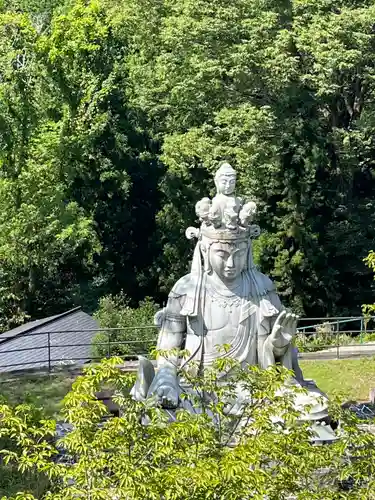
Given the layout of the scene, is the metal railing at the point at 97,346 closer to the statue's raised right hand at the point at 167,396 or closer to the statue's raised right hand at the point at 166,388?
the statue's raised right hand at the point at 166,388

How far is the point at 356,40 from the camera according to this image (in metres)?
24.9

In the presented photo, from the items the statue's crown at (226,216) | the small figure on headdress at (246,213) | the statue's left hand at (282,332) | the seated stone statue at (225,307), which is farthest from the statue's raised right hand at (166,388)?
the small figure on headdress at (246,213)

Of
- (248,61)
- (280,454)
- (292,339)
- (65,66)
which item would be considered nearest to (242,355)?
(292,339)

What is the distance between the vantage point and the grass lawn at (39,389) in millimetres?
17969

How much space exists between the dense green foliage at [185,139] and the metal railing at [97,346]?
471cm

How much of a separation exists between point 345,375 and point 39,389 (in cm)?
612

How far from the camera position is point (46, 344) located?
21.6 m

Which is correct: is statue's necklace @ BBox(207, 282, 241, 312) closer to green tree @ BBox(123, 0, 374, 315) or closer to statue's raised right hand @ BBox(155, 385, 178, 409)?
statue's raised right hand @ BBox(155, 385, 178, 409)

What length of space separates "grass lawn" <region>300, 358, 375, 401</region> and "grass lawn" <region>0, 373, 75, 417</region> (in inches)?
193

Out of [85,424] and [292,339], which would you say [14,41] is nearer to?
[292,339]

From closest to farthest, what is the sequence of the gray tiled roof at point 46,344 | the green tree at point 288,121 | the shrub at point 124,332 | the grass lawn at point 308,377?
the grass lawn at point 308,377
the gray tiled roof at point 46,344
the shrub at point 124,332
the green tree at point 288,121

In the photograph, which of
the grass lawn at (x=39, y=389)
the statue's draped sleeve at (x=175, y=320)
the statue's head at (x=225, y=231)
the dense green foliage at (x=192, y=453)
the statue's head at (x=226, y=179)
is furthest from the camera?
the grass lawn at (x=39, y=389)

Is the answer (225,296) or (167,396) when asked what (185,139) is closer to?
(225,296)

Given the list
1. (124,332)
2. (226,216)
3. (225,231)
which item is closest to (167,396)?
(225,231)
